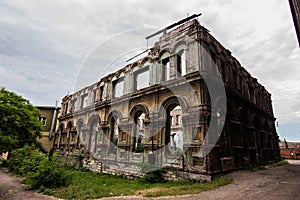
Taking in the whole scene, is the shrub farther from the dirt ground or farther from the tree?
the tree

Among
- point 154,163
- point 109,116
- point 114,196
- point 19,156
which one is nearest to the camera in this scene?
point 114,196

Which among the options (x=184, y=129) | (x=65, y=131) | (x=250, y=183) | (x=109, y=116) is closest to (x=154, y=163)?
(x=184, y=129)

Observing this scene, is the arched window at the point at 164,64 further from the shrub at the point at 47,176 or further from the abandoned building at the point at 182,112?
the shrub at the point at 47,176

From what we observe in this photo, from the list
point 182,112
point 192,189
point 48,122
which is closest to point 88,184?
point 192,189

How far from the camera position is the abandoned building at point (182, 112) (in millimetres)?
9336

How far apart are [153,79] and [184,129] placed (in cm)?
416

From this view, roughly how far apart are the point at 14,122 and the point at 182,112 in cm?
1016

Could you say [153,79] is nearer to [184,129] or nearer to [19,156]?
[184,129]

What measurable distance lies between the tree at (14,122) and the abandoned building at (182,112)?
15.5 feet

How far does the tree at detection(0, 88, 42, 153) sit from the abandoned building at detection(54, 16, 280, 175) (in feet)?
15.5

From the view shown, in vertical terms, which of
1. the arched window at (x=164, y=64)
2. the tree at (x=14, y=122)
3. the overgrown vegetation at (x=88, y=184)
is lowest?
the overgrown vegetation at (x=88, y=184)

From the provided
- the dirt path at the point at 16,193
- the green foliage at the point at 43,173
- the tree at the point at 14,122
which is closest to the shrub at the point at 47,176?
the green foliage at the point at 43,173

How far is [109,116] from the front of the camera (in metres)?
14.9

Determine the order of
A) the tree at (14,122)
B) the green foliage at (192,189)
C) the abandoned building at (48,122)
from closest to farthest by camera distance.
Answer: the green foliage at (192,189), the tree at (14,122), the abandoned building at (48,122)
